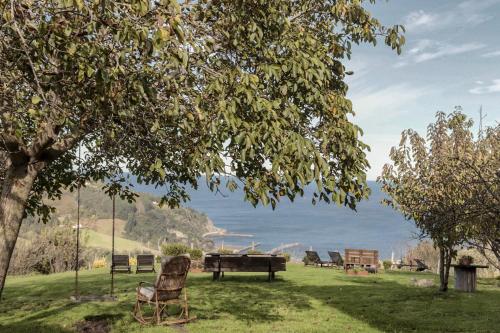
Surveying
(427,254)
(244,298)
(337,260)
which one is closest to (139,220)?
(427,254)

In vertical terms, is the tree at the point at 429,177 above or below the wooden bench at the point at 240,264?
above

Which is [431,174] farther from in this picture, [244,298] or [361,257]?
[361,257]

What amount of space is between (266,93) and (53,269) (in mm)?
22697

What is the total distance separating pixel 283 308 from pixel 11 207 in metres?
7.18

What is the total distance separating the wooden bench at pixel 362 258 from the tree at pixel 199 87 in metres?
16.5

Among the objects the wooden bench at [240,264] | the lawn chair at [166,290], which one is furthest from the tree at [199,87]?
the wooden bench at [240,264]

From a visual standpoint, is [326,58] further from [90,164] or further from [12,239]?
[90,164]

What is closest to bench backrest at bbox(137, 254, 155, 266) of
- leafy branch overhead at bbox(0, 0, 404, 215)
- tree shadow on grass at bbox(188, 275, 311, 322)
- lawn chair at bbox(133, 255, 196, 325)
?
tree shadow on grass at bbox(188, 275, 311, 322)

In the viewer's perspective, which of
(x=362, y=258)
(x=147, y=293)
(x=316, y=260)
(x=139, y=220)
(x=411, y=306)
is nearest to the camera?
(x=147, y=293)

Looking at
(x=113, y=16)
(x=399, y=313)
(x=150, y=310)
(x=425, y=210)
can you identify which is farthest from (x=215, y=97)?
(x=425, y=210)

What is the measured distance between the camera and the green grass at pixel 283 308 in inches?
380

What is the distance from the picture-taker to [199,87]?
7.16 m

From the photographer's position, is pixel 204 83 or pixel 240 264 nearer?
pixel 204 83

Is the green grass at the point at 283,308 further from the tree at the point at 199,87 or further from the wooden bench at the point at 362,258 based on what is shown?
the wooden bench at the point at 362,258
